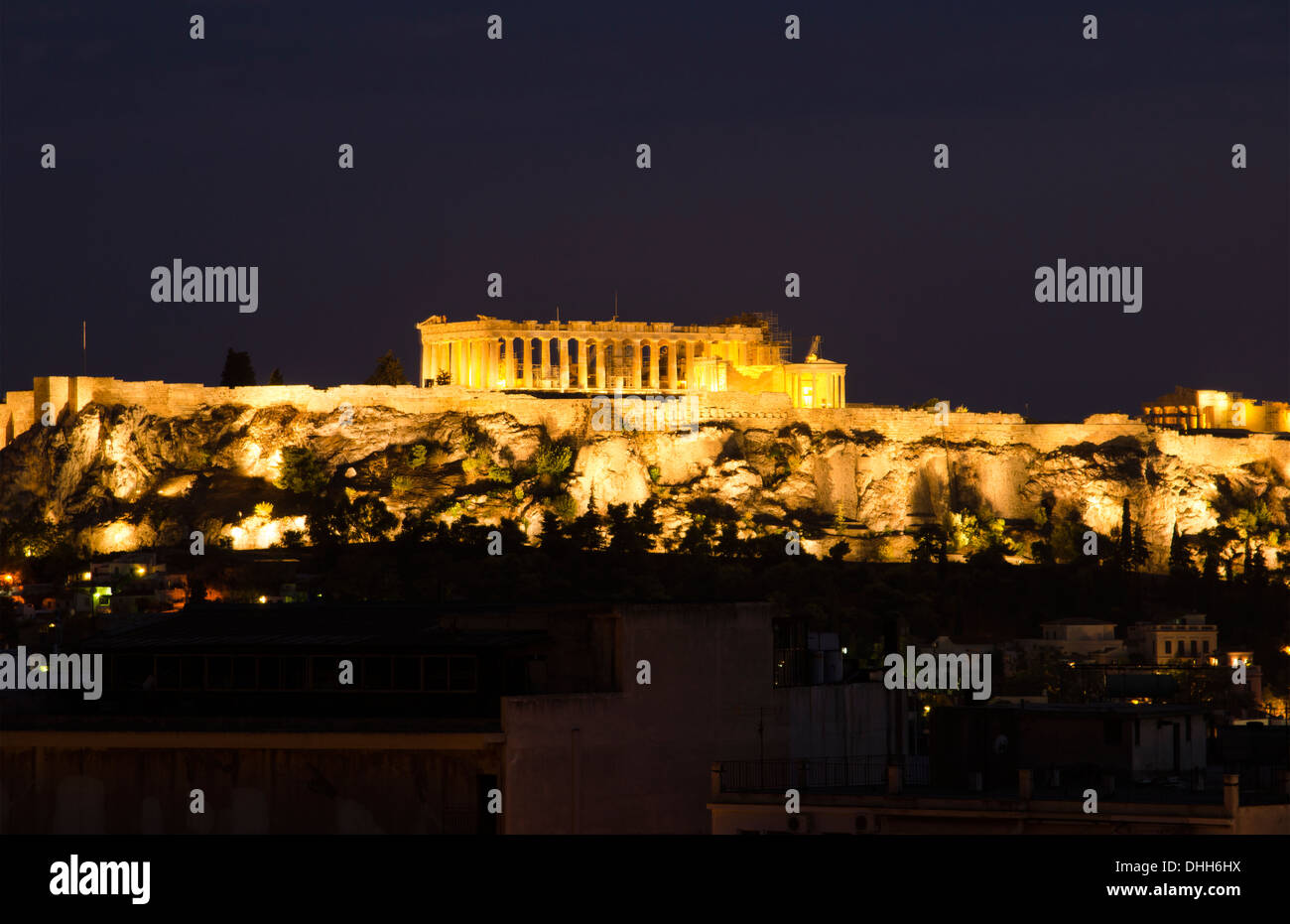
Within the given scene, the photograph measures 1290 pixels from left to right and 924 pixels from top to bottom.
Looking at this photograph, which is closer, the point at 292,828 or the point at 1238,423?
the point at 292,828

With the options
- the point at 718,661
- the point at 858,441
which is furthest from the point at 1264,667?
the point at 718,661

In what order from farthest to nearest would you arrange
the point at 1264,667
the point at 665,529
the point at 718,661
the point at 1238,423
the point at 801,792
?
the point at 1238,423
the point at 665,529
the point at 1264,667
the point at 718,661
the point at 801,792

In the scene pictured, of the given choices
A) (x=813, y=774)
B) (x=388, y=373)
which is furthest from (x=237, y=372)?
(x=813, y=774)

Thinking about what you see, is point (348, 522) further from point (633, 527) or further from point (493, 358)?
point (493, 358)

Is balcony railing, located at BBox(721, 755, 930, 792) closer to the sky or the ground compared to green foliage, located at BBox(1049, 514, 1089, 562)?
closer to the ground

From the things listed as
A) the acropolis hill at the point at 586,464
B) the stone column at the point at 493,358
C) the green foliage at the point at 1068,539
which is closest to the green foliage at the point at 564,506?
the acropolis hill at the point at 586,464

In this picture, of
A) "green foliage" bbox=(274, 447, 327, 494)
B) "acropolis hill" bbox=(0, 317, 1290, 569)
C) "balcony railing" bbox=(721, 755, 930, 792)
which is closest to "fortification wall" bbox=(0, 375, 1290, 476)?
"acropolis hill" bbox=(0, 317, 1290, 569)

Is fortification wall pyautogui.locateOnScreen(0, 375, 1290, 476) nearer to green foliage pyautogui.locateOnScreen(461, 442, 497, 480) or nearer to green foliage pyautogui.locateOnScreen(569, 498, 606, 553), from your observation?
green foliage pyautogui.locateOnScreen(461, 442, 497, 480)
